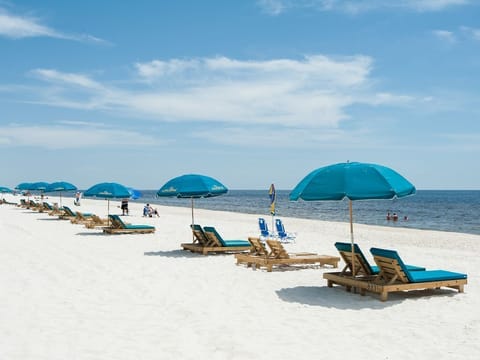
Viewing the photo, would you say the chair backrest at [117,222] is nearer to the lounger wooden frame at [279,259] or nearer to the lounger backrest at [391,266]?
the lounger wooden frame at [279,259]

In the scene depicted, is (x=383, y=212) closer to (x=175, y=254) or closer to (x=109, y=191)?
(x=109, y=191)

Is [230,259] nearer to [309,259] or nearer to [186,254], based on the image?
[186,254]

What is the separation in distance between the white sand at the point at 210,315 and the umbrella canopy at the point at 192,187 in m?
2.03

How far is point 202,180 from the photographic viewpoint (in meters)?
13.6

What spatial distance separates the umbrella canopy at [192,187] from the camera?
43.8 ft

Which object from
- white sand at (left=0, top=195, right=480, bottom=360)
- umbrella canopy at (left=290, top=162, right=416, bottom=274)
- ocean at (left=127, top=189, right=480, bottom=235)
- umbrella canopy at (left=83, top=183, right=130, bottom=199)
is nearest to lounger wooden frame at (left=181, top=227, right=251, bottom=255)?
white sand at (left=0, top=195, right=480, bottom=360)

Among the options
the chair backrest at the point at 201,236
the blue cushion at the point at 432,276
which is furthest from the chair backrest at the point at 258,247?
→ the blue cushion at the point at 432,276

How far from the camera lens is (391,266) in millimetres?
7953

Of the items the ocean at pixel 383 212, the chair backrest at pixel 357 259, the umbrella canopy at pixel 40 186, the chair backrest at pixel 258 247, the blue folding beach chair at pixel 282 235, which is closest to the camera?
the chair backrest at pixel 357 259

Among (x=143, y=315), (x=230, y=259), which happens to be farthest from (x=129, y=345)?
(x=230, y=259)

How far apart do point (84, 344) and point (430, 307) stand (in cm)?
485

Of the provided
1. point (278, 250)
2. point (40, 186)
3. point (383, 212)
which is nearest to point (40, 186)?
point (40, 186)

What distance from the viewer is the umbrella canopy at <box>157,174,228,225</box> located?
13.3 m

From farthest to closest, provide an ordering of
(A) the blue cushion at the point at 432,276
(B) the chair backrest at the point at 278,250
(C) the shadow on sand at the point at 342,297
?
(B) the chair backrest at the point at 278,250 → (A) the blue cushion at the point at 432,276 → (C) the shadow on sand at the point at 342,297
